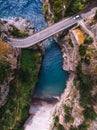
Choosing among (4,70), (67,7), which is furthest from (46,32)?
(4,70)

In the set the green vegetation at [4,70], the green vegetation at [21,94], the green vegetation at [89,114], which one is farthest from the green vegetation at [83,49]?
the green vegetation at [4,70]

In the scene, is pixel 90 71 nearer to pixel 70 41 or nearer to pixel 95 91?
pixel 95 91

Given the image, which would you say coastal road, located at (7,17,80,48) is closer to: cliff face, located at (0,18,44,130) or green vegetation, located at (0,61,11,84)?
cliff face, located at (0,18,44,130)

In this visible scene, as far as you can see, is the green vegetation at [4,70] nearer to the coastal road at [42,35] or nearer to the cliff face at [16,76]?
the cliff face at [16,76]

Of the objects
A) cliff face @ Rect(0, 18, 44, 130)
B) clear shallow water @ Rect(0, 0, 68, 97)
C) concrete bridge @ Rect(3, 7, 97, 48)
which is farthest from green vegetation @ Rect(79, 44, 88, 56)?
cliff face @ Rect(0, 18, 44, 130)

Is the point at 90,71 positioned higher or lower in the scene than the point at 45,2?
lower

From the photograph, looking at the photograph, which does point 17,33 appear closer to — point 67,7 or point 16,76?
point 16,76

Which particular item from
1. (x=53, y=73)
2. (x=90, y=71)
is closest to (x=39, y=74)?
(x=53, y=73)
